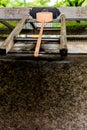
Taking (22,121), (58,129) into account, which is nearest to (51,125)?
(58,129)

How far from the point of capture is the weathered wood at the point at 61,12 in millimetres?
5770

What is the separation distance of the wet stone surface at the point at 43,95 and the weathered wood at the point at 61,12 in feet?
8.34

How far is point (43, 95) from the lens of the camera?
361cm

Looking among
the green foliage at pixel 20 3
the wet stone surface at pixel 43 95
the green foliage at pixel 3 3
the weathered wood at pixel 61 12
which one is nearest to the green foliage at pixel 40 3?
the green foliage at pixel 20 3

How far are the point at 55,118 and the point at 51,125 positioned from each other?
127 millimetres

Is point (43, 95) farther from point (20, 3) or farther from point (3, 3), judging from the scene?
point (20, 3)

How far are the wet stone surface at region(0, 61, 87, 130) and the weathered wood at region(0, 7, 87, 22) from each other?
254cm

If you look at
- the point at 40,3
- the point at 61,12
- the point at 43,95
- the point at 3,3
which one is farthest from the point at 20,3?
the point at 43,95

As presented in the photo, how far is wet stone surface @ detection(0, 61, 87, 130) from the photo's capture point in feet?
11.5

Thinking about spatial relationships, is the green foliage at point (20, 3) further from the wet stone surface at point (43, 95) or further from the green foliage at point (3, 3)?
the wet stone surface at point (43, 95)

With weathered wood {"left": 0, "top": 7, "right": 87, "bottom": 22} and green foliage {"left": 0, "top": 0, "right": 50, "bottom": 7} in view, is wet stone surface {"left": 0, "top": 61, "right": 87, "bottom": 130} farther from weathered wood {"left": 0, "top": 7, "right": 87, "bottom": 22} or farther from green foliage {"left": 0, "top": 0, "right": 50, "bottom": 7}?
green foliage {"left": 0, "top": 0, "right": 50, "bottom": 7}

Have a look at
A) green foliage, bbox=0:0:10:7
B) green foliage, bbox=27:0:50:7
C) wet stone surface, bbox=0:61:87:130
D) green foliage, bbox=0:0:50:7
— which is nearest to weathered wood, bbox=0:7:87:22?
wet stone surface, bbox=0:61:87:130

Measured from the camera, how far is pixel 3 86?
3664 mm

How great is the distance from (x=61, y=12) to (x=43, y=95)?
8.93ft
